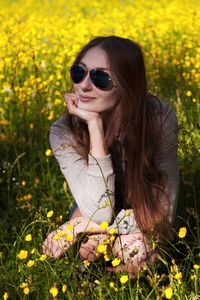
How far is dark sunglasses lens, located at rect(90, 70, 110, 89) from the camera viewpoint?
270cm

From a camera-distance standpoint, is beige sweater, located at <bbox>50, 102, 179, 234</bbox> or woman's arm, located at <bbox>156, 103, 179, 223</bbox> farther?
woman's arm, located at <bbox>156, 103, 179, 223</bbox>

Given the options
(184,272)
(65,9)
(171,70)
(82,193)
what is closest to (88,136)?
(82,193)

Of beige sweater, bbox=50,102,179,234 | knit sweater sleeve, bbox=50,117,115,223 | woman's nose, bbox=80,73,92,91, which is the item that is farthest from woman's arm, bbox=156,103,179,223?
woman's nose, bbox=80,73,92,91

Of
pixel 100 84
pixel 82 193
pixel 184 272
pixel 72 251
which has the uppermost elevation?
pixel 100 84

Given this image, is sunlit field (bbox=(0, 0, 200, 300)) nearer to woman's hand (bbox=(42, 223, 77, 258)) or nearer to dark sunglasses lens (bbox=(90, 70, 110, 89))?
woman's hand (bbox=(42, 223, 77, 258))

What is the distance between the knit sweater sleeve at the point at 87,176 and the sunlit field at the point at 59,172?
0.14m

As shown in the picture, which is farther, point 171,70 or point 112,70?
point 171,70

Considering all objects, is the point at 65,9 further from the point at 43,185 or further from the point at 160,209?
the point at 160,209

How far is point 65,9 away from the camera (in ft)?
28.7

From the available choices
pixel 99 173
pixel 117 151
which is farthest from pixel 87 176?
pixel 117 151

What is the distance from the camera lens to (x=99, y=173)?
2717 millimetres

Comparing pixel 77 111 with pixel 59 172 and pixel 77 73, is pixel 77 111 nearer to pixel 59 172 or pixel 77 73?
pixel 77 73

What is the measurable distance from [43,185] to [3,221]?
17.2 inches

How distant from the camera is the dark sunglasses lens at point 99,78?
2697 millimetres
